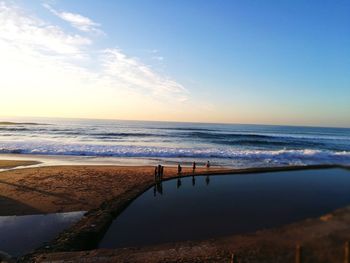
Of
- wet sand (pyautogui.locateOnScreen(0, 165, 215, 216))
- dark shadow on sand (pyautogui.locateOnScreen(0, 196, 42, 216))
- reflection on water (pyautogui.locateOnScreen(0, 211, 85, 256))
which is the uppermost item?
wet sand (pyautogui.locateOnScreen(0, 165, 215, 216))

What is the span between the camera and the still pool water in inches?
408

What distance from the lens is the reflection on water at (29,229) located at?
893cm

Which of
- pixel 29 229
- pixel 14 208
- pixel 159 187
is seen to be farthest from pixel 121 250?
pixel 159 187

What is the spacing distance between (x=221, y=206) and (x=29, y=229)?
827 centimetres

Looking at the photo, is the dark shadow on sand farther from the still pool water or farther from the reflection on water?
the still pool water

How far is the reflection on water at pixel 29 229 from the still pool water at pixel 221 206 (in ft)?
6.24

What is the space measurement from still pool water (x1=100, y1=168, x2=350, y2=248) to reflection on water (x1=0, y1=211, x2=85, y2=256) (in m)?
1.90

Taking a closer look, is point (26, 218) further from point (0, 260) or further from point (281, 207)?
point (281, 207)

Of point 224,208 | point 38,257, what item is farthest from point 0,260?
point 224,208

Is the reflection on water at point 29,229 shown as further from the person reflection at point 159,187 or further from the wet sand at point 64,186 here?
the person reflection at point 159,187

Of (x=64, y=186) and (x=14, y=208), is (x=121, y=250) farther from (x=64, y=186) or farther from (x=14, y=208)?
(x=64, y=186)

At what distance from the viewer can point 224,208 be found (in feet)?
43.4

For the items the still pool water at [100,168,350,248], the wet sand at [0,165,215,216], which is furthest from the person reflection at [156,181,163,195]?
the wet sand at [0,165,215,216]

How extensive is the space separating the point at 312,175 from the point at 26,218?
1920 cm
